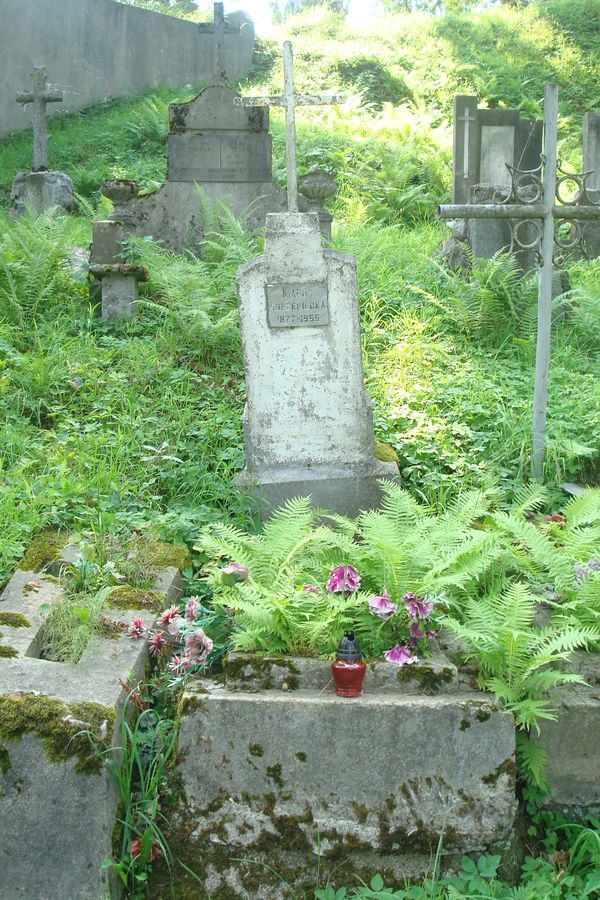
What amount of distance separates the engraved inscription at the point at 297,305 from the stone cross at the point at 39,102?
8517mm

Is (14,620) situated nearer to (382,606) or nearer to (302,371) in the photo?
(382,606)

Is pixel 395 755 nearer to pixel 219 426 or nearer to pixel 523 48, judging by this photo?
pixel 219 426

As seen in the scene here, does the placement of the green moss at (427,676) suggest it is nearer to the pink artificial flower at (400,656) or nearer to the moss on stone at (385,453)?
the pink artificial flower at (400,656)

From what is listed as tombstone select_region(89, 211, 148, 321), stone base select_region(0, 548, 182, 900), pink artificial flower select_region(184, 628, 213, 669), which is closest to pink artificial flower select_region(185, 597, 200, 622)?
pink artificial flower select_region(184, 628, 213, 669)

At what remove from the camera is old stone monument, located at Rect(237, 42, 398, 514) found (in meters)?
4.73

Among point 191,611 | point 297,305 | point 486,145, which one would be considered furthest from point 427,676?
point 486,145

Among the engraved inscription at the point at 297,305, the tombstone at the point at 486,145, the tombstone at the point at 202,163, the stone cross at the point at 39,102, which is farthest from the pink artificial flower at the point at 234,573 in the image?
the stone cross at the point at 39,102

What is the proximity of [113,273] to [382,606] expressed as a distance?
490cm

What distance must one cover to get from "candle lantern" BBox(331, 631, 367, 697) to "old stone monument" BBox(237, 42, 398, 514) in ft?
6.33

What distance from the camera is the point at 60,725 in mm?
2846

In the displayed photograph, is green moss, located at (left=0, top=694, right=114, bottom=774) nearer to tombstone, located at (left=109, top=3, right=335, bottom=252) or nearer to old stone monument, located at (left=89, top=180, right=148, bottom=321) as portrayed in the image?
old stone monument, located at (left=89, top=180, right=148, bottom=321)

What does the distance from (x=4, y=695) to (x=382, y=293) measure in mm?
5613

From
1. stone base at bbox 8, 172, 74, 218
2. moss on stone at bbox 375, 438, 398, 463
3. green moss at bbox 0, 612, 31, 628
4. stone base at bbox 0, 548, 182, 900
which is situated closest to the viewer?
stone base at bbox 0, 548, 182, 900

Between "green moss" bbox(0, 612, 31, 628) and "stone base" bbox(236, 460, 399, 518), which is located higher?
"stone base" bbox(236, 460, 399, 518)
